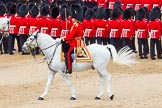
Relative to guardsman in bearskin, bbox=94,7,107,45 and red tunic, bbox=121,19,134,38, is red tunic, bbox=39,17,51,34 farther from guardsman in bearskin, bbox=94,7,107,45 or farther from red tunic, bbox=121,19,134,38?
red tunic, bbox=121,19,134,38

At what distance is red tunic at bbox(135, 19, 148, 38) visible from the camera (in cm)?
1993

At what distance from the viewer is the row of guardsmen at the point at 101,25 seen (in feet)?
65.6

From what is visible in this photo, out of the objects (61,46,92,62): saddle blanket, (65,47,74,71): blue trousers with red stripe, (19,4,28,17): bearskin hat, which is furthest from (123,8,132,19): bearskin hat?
(65,47,74,71): blue trousers with red stripe

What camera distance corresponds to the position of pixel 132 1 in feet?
85.0

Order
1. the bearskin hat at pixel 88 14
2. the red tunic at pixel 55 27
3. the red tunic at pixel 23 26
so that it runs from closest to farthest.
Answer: the red tunic at pixel 55 27 < the bearskin hat at pixel 88 14 < the red tunic at pixel 23 26

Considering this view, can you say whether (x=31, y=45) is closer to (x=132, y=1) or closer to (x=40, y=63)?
(x=40, y=63)

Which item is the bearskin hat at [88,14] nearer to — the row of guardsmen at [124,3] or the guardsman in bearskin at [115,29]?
the guardsman in bearskin at [115,29]

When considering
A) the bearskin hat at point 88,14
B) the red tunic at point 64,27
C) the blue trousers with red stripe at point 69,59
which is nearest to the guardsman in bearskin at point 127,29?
the bearskin hat at point 88,14

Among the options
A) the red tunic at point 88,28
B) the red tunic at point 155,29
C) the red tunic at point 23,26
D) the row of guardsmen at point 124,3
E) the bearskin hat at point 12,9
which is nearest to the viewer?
the red tunic at point 155,29

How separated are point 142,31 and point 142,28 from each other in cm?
10

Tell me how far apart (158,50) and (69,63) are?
249 inches

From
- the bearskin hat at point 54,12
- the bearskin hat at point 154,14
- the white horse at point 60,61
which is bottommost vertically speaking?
the white horse at point 60,61

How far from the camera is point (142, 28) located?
65.6 ft

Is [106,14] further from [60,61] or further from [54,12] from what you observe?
[60,61]
